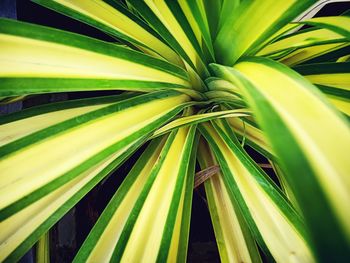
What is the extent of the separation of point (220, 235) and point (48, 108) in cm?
48

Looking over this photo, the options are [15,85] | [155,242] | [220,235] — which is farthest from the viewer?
[220,235]

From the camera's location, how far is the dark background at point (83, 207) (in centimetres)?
72

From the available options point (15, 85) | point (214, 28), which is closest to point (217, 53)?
point (214, 28)

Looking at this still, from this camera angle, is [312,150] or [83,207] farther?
[83,207]

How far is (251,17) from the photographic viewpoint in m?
0.41

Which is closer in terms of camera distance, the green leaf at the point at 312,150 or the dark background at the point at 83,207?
the green leaf at the point at 312,150

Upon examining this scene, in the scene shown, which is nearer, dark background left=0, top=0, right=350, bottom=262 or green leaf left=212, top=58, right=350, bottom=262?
green leaf left=212, top=58, right=350, bottom=262

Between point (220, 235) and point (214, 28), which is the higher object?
point (214, 28)

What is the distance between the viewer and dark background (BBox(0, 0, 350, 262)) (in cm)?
72

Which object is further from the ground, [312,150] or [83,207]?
[312,150]

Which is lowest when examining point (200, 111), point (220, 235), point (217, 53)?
point (220, 235)

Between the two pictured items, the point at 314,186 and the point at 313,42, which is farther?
the point at 313,42

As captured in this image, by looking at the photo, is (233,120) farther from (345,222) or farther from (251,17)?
(345,222)

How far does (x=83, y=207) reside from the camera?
73 centimetres
